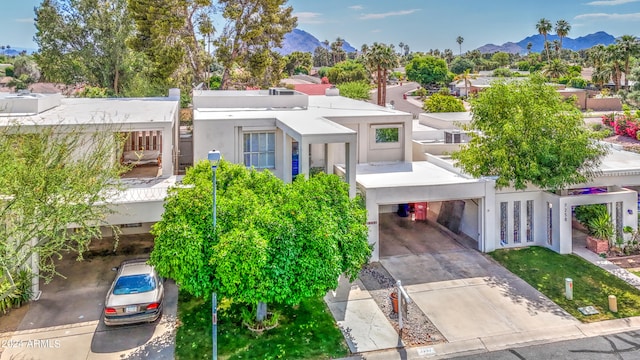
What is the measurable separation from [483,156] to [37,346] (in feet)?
53.9

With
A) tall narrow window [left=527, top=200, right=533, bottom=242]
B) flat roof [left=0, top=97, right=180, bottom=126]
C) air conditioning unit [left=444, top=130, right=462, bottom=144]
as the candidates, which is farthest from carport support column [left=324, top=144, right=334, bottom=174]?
tall narrow window [left=527, top=200, right=533, bottom=242]

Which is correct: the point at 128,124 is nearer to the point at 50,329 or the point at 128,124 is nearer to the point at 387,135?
the point at 50,329

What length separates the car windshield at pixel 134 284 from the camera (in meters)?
12.8

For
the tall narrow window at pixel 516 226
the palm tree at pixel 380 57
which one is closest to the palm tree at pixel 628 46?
the palm tree at pixel 380 57

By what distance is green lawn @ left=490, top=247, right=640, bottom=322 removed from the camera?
45.3ft

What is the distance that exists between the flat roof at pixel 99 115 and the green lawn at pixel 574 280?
48.2 feet

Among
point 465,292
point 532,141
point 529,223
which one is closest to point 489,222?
point 529,223

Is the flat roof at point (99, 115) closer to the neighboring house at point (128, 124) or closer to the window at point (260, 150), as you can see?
the neighboring house at point (128, 124)

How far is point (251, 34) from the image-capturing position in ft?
131

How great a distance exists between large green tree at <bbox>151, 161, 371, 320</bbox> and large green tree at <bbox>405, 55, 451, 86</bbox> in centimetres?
8323

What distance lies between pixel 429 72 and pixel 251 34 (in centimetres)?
5744

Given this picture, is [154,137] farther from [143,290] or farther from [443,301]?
[443,301]

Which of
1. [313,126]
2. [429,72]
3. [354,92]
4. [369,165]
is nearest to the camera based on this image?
[313,126]

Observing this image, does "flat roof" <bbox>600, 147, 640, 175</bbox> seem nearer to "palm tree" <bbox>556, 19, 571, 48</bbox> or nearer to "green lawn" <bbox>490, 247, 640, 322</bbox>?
"green lawn" <bbox>490, 247, 640, 322</bbox>
